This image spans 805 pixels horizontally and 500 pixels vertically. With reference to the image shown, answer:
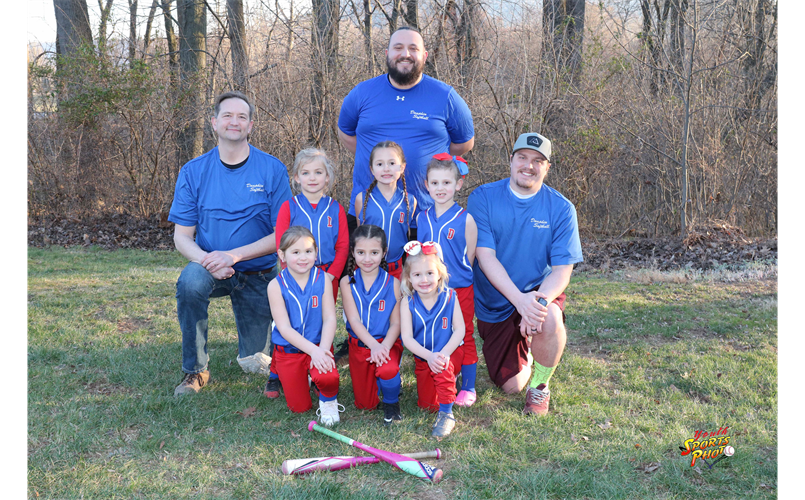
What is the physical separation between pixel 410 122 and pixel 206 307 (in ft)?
6.38

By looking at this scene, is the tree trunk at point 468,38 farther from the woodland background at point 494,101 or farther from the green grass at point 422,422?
the green grass at point 422,422

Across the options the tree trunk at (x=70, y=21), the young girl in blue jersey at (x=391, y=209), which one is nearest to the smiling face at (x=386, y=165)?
the young girl in blue jersey at (x=391, y=209)

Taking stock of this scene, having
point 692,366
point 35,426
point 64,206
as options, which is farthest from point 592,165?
point 64,206

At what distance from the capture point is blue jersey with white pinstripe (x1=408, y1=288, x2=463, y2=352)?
11.9ft

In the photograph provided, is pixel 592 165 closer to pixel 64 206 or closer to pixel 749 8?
pixel 749 8

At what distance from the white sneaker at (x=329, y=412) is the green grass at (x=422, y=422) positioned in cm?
7

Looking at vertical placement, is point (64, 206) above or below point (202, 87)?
below

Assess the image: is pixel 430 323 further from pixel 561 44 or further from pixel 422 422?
pixel 561 44

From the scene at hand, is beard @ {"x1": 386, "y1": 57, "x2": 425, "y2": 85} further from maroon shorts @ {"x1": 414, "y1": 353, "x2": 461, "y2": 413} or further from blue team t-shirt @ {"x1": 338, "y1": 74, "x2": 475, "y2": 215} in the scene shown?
maroon shorts @ {"x1": 414, "y1": 353, "x2": 461, "y2": 413}

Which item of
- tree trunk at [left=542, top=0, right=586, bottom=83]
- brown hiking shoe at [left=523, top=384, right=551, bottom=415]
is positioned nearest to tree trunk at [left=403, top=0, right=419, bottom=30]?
tree trunk at [left=542, top=0, right=586, bottom=83]

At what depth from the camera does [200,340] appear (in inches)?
158

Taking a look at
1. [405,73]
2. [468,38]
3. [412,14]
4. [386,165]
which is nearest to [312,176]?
[386,165]

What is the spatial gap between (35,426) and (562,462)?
2.99 metres
